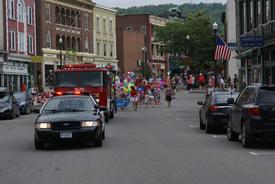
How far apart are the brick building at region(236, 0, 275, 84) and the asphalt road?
18.9 meters

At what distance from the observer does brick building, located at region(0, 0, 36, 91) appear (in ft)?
202

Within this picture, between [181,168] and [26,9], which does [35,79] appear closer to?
[26,9]

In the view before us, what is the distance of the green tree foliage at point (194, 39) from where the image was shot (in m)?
85.8

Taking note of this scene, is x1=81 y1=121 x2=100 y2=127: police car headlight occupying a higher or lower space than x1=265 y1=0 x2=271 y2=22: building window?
lower

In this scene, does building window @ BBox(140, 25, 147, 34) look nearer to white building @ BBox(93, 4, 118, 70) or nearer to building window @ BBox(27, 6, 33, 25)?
white building @ BBox(93, 4, 118, 70)

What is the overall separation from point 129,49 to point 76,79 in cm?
7664

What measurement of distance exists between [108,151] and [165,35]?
2853 inches

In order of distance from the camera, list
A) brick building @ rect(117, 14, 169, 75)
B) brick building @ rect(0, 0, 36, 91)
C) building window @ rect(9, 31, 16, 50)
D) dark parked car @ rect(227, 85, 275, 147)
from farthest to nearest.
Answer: brick building @ rect(117, 14, 169, 75) < building window @ rect(9, 31, 16, 50) < brick building @ rect(0, 0, 36, 91) < dark parked car @ rect(227, 85, 275, 147)

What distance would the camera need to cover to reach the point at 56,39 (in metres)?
76.9

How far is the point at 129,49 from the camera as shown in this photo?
10450 centimetres

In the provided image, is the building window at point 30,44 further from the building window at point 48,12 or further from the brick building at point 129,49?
the brick building at point 129,49

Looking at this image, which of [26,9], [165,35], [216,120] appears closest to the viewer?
[216,120]

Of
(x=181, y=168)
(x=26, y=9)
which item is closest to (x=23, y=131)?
(x=181, y=168)

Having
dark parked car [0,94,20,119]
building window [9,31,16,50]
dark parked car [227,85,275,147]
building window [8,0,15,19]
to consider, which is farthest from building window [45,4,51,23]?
dark parked car [227,85,275,147]
